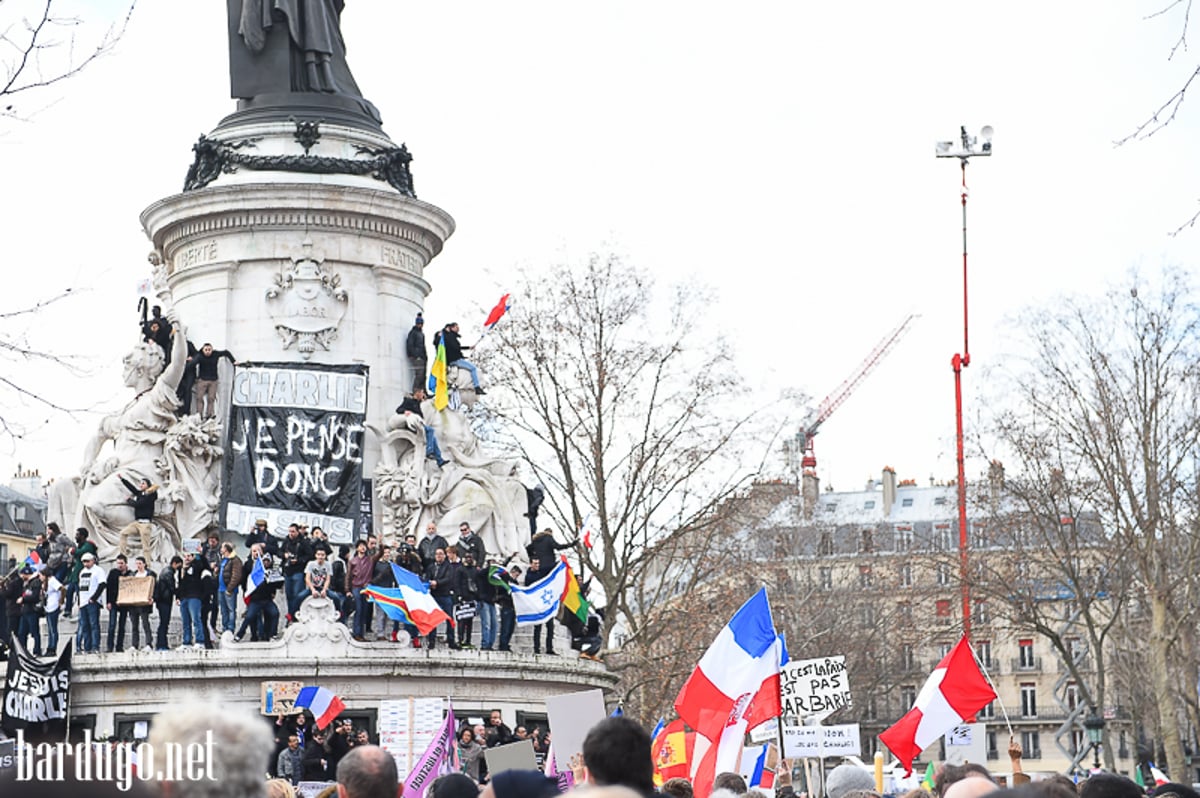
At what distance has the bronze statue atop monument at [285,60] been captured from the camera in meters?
31.0

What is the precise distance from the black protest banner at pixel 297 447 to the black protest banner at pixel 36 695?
15.6 feet

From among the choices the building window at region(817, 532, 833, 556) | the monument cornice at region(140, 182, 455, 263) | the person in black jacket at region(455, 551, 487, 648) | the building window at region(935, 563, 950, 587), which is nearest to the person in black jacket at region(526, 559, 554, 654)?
the person in black jacket at region(455, 551, 487, 648)

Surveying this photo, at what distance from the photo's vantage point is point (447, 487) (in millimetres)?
28859

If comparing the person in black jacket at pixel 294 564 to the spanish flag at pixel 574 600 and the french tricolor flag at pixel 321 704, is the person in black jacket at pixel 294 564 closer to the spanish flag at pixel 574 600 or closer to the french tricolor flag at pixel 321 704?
the french tricolor flag at pixel 321 704

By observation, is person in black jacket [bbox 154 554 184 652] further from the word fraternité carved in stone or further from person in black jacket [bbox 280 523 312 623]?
the word fraternité carved in stone

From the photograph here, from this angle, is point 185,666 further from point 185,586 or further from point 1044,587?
point 1044,587

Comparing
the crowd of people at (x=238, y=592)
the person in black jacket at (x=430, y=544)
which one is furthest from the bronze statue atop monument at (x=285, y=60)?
the crowd of people at (x=238, y=592)

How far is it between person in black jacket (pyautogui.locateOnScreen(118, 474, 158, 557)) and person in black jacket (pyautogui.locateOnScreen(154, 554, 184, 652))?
1.79 m

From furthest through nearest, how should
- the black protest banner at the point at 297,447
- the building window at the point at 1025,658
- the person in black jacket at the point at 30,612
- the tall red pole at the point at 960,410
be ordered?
the building window at the point at 1025,658 < the tall red pole at the point at 960,410 < the black protest banner at the point at 297,447 < the person in black jacket at the point at 30,612

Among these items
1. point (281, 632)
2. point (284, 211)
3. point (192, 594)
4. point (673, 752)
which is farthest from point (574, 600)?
point (673, 752)

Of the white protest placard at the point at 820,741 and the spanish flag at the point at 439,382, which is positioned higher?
the spanish flag at the point at 439,382

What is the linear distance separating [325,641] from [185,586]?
6.00 ft

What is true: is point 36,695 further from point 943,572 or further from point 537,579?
point 943,572

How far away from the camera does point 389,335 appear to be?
3031 centimetres
